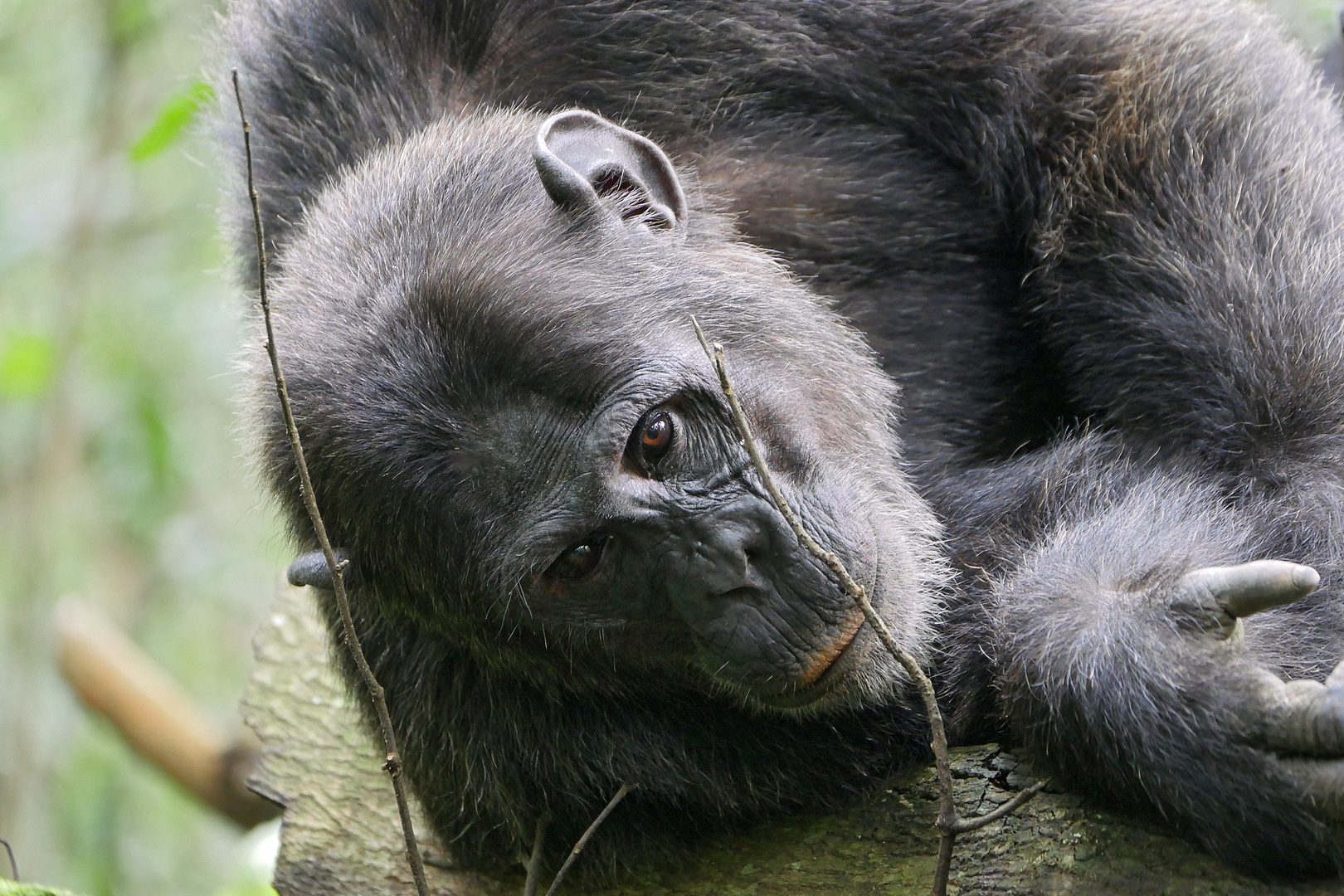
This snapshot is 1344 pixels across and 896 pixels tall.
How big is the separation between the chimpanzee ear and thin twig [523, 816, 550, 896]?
1.52 meters

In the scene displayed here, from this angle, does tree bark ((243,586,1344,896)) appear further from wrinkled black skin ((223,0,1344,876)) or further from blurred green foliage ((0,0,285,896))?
blurred green foliage ((0,0,285,896))

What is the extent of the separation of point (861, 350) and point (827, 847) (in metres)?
1.36

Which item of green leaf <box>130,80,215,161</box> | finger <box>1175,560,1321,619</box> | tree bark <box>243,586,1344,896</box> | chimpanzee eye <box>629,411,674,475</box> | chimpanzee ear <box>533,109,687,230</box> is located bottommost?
tree bark <box>243,586,1344,896</box>

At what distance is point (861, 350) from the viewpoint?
3789 mm

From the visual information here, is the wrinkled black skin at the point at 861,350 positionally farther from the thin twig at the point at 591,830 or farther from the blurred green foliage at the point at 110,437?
the blurred green foliage at the point at 110,437

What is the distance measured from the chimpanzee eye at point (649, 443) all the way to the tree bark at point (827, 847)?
39.5 inches

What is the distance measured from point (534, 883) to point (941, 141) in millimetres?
2552

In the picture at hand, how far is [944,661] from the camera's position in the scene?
341cm

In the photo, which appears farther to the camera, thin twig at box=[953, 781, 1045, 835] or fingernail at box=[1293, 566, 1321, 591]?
thin twig at box=[953, 781, 1045, 835]

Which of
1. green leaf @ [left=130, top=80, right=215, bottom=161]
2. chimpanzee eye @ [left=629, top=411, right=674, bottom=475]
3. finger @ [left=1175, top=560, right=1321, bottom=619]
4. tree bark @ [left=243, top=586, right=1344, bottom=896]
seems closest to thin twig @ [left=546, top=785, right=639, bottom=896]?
tree bark @ [left=243, top=586, right=1344, bottom=896]

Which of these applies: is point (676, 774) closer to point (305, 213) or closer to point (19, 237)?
point (305, 213)

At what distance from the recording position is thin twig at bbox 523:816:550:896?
123 inches

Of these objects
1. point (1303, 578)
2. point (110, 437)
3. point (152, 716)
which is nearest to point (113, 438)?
point (110, 437)

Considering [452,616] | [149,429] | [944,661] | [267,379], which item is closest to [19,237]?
[149,429]
